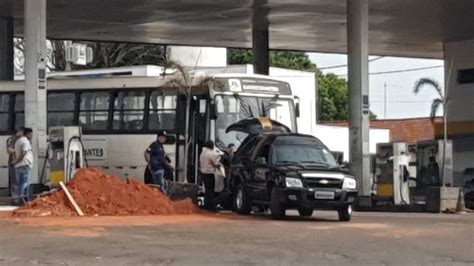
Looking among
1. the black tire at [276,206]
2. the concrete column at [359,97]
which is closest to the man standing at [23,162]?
the black tire at [276,206]

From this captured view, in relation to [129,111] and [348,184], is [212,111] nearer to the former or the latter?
[129,111]

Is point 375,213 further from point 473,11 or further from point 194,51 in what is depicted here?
point 194,51

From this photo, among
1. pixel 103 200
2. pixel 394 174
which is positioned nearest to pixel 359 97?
pixel 394 174

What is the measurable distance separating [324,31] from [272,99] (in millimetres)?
12428

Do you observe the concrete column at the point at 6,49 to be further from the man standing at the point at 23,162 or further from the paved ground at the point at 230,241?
the paved ground at the point at 230,241

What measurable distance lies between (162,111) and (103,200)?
7170 millimetres

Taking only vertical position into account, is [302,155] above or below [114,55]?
below

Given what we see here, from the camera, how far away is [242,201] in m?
24.4

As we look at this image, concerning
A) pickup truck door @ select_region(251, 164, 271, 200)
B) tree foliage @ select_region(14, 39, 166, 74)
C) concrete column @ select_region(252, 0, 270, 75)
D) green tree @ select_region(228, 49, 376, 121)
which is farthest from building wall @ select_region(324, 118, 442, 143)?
pickup truck door @ select_region(251, 164, 271, 200)

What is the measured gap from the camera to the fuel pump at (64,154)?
2653 centimetres

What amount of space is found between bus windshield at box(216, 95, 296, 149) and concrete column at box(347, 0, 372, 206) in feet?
6.40

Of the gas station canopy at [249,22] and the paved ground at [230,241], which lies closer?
the paved ground at [230,241]

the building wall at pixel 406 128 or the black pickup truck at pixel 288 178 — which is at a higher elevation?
the building wall at pixel 406 128

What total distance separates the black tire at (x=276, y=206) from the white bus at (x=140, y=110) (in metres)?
5.60
